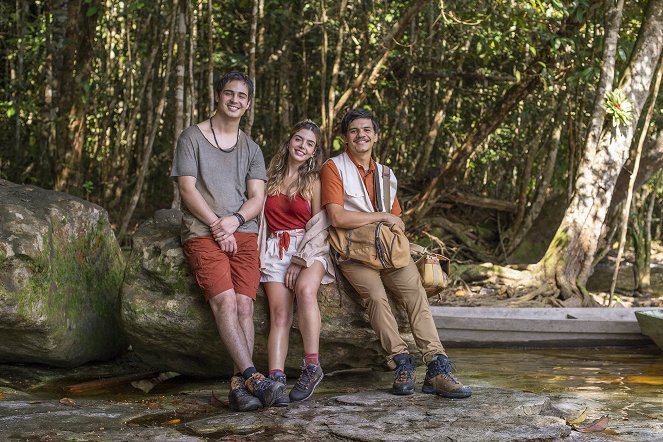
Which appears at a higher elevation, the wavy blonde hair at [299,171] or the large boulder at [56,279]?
the wavy blonde hair at [299,171]

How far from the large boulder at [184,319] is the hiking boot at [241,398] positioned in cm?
60

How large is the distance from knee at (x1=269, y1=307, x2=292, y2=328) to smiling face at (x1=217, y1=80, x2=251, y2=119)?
3.66 feet

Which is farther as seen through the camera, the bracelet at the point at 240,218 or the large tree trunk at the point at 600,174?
the large tree trunk at the point at 600,174

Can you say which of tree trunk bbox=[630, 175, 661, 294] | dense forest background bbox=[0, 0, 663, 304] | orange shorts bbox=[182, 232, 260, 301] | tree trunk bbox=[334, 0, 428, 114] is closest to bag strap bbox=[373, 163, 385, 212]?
orange shorts bbox=[182, 232, 260, 301]

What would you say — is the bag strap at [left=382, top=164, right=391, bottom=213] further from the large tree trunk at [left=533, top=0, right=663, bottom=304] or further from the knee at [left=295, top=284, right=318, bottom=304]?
the large tree trunk at [left=533, top=0, right=663, bottom=304]

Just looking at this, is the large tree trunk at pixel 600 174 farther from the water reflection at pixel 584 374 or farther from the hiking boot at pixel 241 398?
the hiking boot at pixel 241 398

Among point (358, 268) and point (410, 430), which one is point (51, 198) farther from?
point (410, 430)

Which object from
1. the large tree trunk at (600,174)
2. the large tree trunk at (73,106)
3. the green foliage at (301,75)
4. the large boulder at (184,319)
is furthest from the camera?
the green foliage at (301,75)

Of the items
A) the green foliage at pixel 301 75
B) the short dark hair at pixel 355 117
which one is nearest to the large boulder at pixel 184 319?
the short dark hair at pixel 355 117

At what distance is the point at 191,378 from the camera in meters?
5.82

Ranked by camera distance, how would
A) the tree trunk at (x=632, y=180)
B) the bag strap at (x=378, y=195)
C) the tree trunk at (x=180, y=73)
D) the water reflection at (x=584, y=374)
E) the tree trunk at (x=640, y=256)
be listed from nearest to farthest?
the bag strap at (x=378, y=195) < the water reflection at (x=584, y=374) < the tree trunk at (x=180, y=73) < the tree trunk at (x=632, y=180) < the tree trunk at (x=640, y=256)

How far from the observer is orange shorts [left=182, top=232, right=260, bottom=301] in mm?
4809

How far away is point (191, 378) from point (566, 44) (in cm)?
668

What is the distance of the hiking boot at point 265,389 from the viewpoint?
449 centimetres
